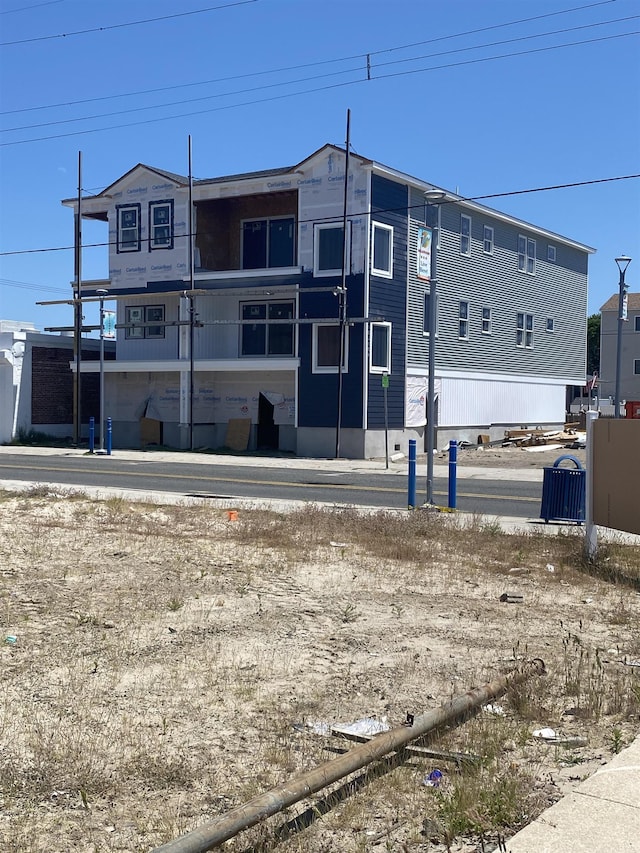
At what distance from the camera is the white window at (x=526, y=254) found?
4747 centimetres

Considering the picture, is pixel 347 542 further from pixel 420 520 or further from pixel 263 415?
pixel 263 415

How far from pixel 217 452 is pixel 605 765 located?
33620 mm

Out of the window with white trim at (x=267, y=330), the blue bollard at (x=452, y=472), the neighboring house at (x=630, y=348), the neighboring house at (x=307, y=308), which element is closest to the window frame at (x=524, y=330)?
the neighboring house at (x=307, y=308)

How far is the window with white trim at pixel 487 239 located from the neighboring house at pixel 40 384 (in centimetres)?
1814

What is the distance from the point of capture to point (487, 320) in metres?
44.5

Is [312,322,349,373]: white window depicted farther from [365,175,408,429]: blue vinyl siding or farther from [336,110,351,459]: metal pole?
[365,175,408,429]: blue vinyl siding

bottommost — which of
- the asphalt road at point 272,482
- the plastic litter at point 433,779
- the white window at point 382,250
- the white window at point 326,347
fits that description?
the plastic litter at point 433,779

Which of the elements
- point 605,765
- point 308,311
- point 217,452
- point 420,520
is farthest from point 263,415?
point 605,765

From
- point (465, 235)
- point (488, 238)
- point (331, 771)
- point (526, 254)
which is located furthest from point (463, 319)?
point (331, 771)

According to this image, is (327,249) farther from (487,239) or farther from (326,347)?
(487,239)

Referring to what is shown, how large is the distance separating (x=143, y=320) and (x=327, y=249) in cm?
1048

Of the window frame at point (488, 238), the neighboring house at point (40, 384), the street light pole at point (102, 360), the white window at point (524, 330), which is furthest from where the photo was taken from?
the white window at point (524, 330)

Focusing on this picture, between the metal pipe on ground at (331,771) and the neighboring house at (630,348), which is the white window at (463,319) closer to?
the neighboring house at (630,348)

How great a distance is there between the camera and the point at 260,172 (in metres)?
38.5
